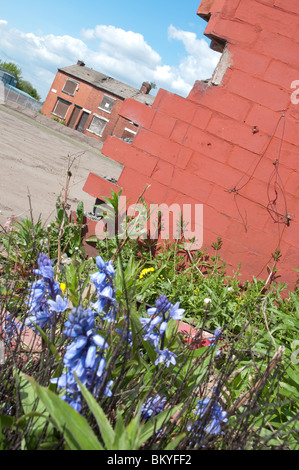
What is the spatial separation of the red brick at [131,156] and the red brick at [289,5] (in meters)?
2.13

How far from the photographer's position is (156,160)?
17.3 feet

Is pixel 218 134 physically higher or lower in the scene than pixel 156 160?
higher

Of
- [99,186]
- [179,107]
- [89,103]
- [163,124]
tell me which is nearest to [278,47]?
[179,107]

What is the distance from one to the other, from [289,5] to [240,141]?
5.03 ft

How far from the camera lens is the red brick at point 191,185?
5.18 meters

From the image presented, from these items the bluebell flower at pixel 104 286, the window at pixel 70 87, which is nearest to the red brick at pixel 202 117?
the bluebell flower at pixel 104 286

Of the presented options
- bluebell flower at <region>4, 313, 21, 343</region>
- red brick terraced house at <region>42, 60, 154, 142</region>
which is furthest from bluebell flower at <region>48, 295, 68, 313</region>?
red brick terraced house at <region>42, 60, 154, 142</region>

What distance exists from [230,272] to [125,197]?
1.49 m

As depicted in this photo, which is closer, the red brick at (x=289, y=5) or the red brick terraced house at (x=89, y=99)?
the red brick at (x=289, y=5)

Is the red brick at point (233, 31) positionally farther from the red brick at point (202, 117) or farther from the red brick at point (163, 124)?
the red brick at point (163, 124)

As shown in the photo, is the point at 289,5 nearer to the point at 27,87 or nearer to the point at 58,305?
the point at 58,305
